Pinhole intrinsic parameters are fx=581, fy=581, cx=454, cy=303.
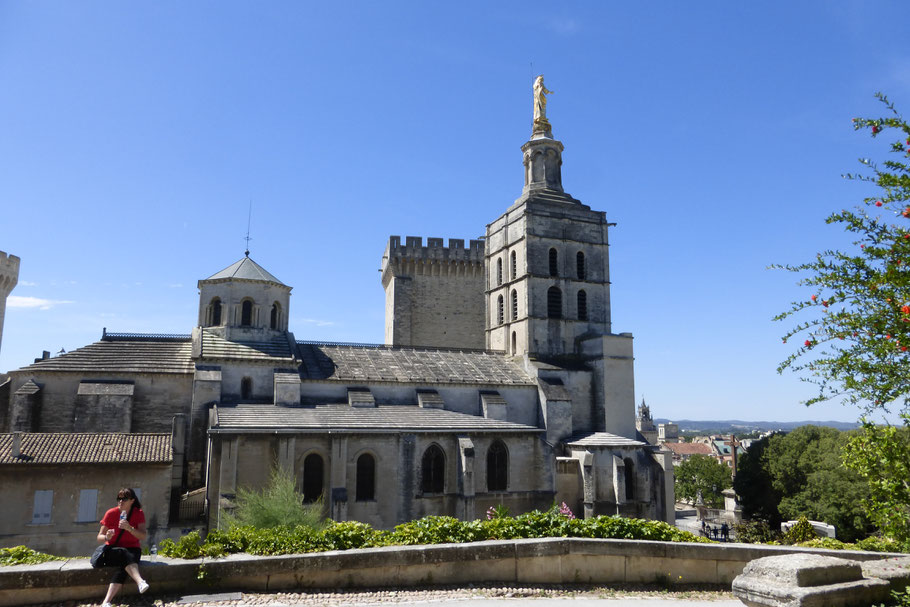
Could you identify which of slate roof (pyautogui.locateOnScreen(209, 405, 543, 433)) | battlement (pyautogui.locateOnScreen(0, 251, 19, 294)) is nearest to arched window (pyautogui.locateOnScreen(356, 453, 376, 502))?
slate roof (pyautogui.locateOnScreen(209, 405, 543, 433))

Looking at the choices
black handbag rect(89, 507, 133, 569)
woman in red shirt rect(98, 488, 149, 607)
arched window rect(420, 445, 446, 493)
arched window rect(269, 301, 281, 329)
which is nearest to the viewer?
woman in red shirt rect(98, 488, 149, 607)

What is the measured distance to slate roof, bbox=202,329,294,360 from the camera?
28.5 meters

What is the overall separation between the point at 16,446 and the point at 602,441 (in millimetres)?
25731

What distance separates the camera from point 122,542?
839 centimetres

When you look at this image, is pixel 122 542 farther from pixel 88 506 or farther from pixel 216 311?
pixel 216 311

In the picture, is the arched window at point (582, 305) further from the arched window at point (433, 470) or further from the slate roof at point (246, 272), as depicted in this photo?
the slate roof at point (246, 272)

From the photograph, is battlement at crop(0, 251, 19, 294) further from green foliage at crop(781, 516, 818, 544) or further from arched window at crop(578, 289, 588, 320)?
green foliage at crop(781, 516, 818, 544)

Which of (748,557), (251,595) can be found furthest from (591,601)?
(251,595)

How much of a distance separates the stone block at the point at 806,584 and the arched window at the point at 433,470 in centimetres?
1993

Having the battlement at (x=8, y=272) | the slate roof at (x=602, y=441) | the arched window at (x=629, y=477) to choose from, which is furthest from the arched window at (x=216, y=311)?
the arched window at (x=629, y=477)

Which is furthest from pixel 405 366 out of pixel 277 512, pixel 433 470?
pixel 277 512

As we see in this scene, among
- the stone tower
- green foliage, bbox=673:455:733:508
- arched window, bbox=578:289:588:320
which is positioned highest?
the stone tower

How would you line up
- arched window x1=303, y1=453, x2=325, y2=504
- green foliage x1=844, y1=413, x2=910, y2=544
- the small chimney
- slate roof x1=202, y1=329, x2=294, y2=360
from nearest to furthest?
green foliage x1=844, y1=413, x2=910, y2=544 → the small chimney → arched window x1=303, y1=453, x2=325, y2=504 → slate roof x1=202, y1=329, x2=294, y2=360

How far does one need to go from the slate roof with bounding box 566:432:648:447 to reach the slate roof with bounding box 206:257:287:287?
18.2 meters
